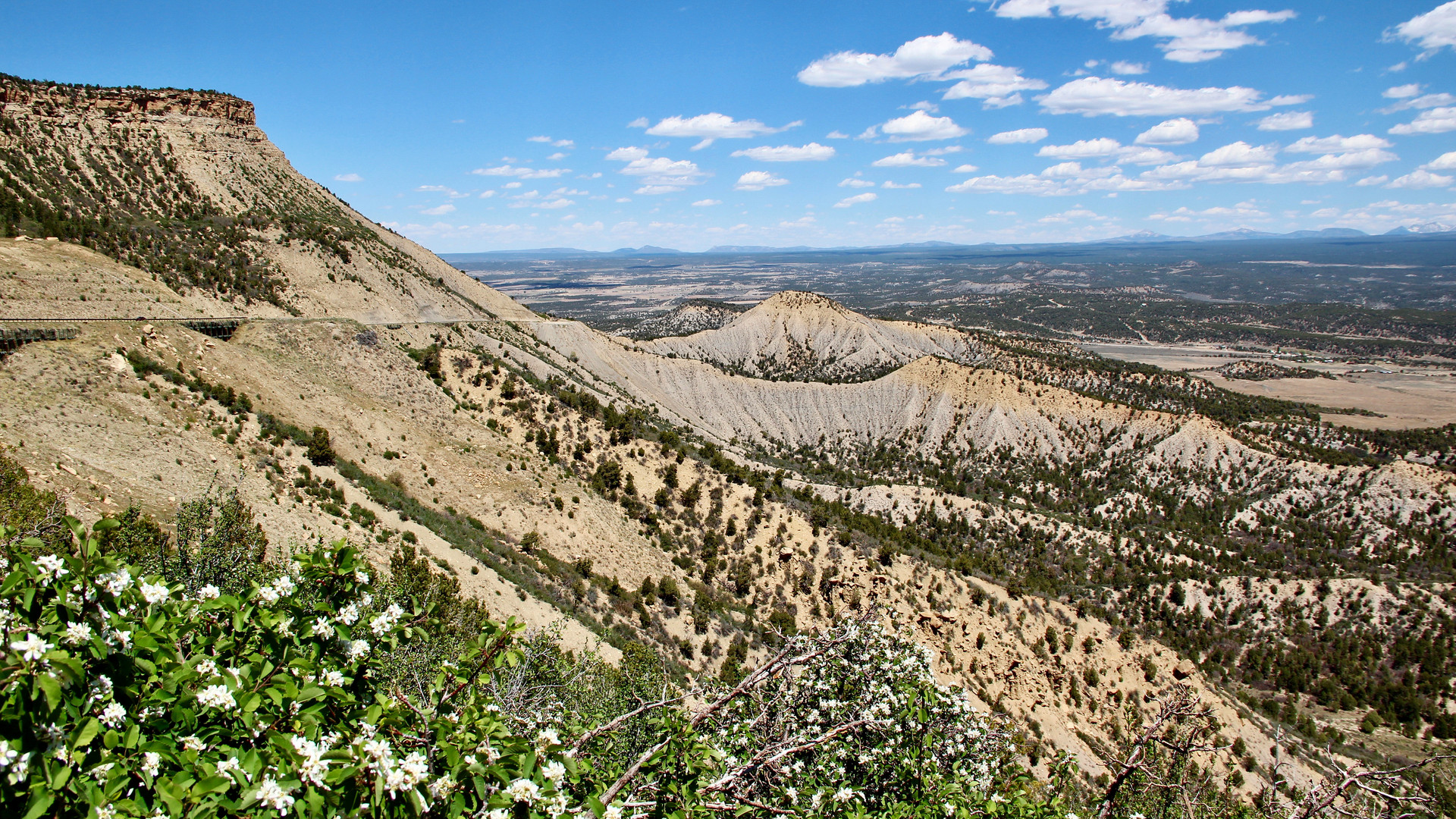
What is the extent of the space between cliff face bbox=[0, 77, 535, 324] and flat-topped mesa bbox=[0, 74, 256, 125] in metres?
0.10

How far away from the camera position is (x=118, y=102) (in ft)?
178

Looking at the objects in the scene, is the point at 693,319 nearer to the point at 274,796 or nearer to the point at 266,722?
the point at 266,722

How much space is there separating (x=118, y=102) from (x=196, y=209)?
1617cm

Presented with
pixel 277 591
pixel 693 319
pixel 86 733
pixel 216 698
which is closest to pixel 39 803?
pixel 86 733

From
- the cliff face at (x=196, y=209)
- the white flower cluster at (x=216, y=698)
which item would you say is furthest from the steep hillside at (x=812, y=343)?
the white flower cluster at (x=216, y=698)

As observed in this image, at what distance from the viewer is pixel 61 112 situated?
4975cm

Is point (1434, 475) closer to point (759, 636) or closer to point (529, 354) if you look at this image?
point (759, 636)

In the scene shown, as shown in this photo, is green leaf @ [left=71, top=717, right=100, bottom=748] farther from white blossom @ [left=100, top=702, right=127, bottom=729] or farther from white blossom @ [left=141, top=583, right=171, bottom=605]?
white blossom @ [left=141, top=583, right=171, bottom=605]

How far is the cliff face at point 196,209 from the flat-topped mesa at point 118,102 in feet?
0.32

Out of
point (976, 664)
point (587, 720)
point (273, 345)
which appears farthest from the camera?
point (273, 345)

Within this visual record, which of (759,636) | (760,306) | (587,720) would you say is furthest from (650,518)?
(760,306)

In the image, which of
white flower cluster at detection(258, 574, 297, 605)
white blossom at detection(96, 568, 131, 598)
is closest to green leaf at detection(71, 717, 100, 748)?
white blossom at detection(96, 568, 131, 598)

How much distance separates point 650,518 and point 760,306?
297 ft

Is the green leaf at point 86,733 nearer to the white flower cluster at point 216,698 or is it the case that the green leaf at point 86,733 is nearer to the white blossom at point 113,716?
the white blossom at point 113,716
